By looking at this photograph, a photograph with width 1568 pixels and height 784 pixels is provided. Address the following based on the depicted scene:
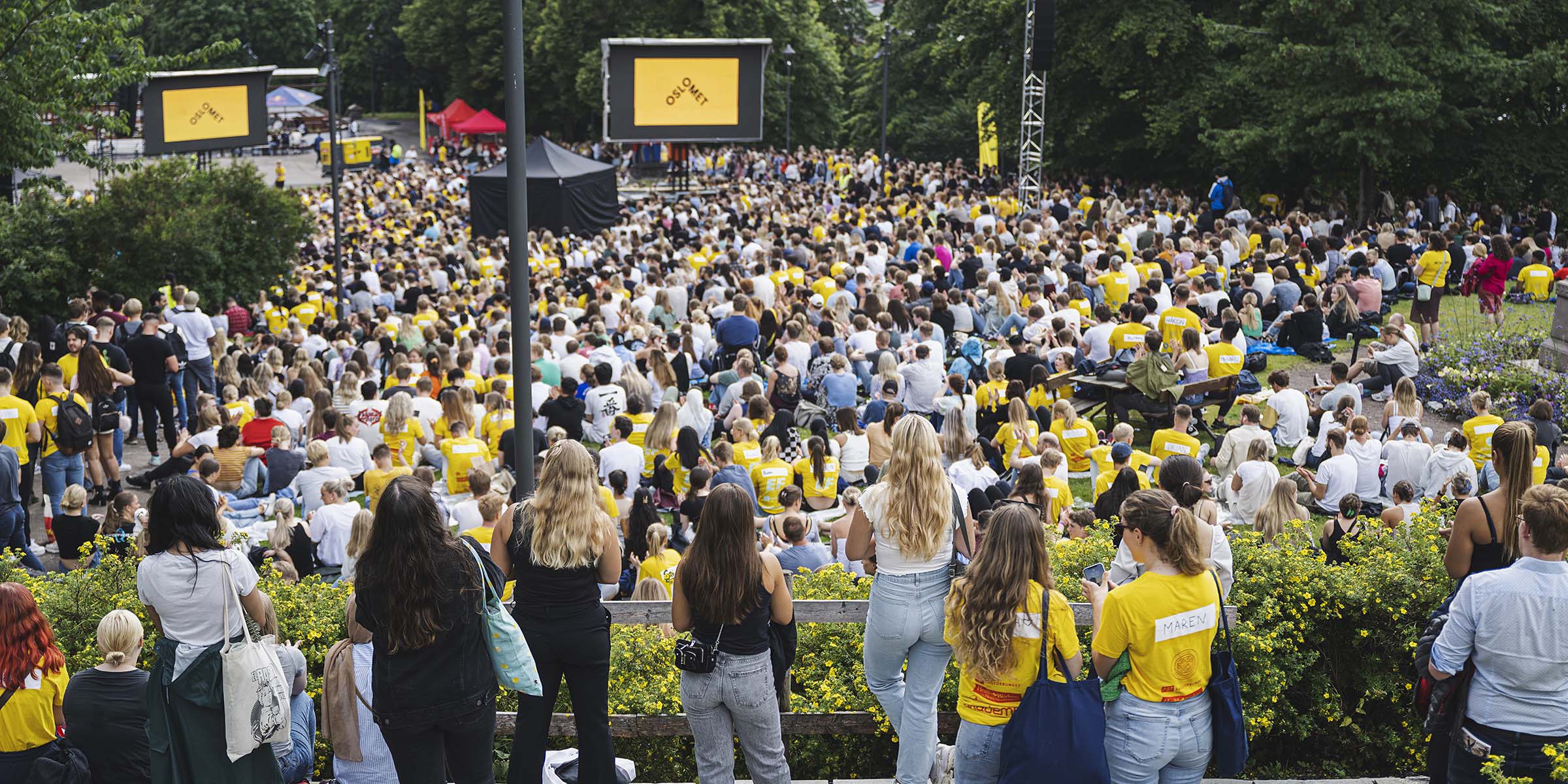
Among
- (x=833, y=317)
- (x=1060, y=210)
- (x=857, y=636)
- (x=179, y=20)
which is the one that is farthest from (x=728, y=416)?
(x=179, y=20)

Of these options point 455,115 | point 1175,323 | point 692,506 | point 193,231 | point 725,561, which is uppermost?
point 455,115

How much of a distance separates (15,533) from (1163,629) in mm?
8998

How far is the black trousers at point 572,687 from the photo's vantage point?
5207 mm

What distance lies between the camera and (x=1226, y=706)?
4754 millimetres

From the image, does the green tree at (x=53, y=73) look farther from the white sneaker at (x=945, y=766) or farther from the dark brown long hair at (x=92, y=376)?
the white sneaker at (x=945, y=766)

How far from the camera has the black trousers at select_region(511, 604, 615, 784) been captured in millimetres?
5207

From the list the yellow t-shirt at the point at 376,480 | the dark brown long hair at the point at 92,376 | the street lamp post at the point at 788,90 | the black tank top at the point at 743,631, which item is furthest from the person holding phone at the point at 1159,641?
the street lamp post at the point at 788,90

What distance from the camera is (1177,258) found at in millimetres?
19969

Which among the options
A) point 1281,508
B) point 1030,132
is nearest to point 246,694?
point 1281,508

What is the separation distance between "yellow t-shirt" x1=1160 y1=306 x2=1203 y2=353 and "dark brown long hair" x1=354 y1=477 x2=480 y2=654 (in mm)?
11458

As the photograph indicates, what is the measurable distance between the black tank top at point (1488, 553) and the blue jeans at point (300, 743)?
185 inches

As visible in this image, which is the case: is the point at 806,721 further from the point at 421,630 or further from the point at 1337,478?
the point at 1337,478

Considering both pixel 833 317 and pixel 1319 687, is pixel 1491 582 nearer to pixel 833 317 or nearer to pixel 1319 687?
pixel 1319 687

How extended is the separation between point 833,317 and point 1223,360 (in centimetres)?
513
